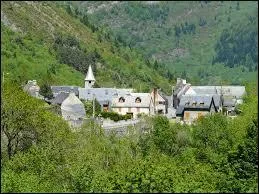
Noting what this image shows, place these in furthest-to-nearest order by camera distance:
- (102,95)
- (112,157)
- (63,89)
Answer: (63,89) → (102,95) → (112,157)

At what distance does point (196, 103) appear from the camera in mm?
130750

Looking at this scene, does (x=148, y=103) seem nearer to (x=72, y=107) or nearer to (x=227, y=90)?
(x=72, y=107)

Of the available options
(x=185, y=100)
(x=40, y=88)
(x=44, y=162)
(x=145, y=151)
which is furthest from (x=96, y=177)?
(x=40, y=88)

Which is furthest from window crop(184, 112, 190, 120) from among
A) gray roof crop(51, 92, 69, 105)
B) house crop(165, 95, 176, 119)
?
gray roof crop(51, 92, 69, 105)

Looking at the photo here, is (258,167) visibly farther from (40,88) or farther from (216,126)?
(40,88)

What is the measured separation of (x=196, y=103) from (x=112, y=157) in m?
60.2

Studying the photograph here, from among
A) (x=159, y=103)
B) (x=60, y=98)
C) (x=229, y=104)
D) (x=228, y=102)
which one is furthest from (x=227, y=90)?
(x=60, y=98)

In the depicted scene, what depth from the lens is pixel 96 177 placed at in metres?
49.6

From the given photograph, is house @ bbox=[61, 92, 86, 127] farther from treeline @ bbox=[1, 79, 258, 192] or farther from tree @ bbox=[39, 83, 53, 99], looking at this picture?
treeline @ bbox=[1, 79, 258, 192]

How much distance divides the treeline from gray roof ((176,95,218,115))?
115 feet

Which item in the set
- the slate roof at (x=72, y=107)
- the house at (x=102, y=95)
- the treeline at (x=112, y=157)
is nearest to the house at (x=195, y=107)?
the house at (x=102, y=95)

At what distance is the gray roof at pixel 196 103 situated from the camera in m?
130

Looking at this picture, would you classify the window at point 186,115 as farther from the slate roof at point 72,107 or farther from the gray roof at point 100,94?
the slate roof at point 72,107

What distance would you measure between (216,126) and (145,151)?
55.1 ft
